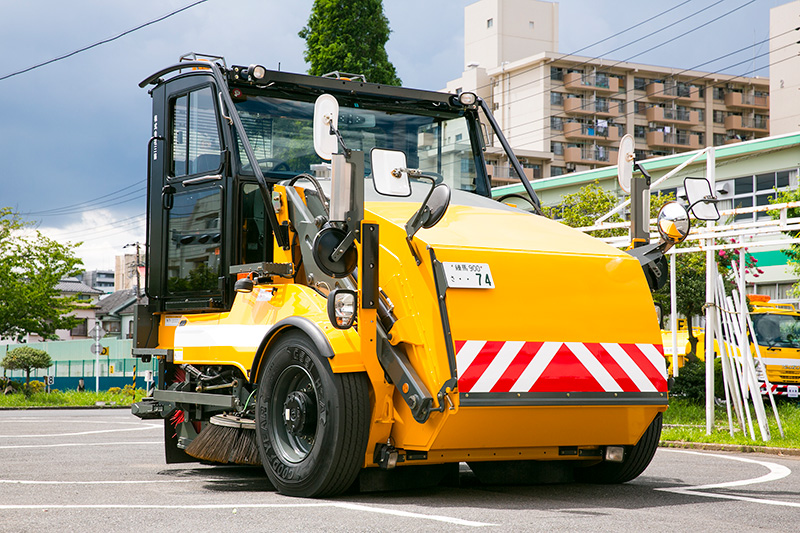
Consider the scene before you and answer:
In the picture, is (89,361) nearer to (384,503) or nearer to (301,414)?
(301,414)

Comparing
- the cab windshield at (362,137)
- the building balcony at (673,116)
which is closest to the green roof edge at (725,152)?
the cab windshield at (362,137)

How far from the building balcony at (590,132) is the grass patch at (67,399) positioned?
161 feet

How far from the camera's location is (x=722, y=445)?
501 inches

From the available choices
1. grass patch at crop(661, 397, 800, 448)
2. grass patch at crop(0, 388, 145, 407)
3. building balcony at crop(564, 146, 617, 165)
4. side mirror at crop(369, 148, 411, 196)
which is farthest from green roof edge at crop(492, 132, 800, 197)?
side mirror at crop(369, 148, 411, 196)

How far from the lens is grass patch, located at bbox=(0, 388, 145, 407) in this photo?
31.5 m

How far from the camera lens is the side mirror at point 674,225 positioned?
7.63m

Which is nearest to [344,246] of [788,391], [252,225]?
[252,225]

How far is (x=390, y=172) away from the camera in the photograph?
6270mm

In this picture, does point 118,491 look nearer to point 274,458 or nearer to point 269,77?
point 274,458

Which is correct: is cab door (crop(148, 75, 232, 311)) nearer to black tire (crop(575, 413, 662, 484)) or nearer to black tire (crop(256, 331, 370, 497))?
black tire (crop(256, 331, 370, 497))

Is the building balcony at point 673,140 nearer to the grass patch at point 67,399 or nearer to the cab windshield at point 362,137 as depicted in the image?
the grass patch at point 67,399

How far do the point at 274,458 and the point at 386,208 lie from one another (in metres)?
1.95

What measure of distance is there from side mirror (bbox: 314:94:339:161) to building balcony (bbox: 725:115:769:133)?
7960cm

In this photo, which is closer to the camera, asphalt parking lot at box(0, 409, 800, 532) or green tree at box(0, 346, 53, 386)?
asphalt parking lot at box(0, 409, 800, 532)
